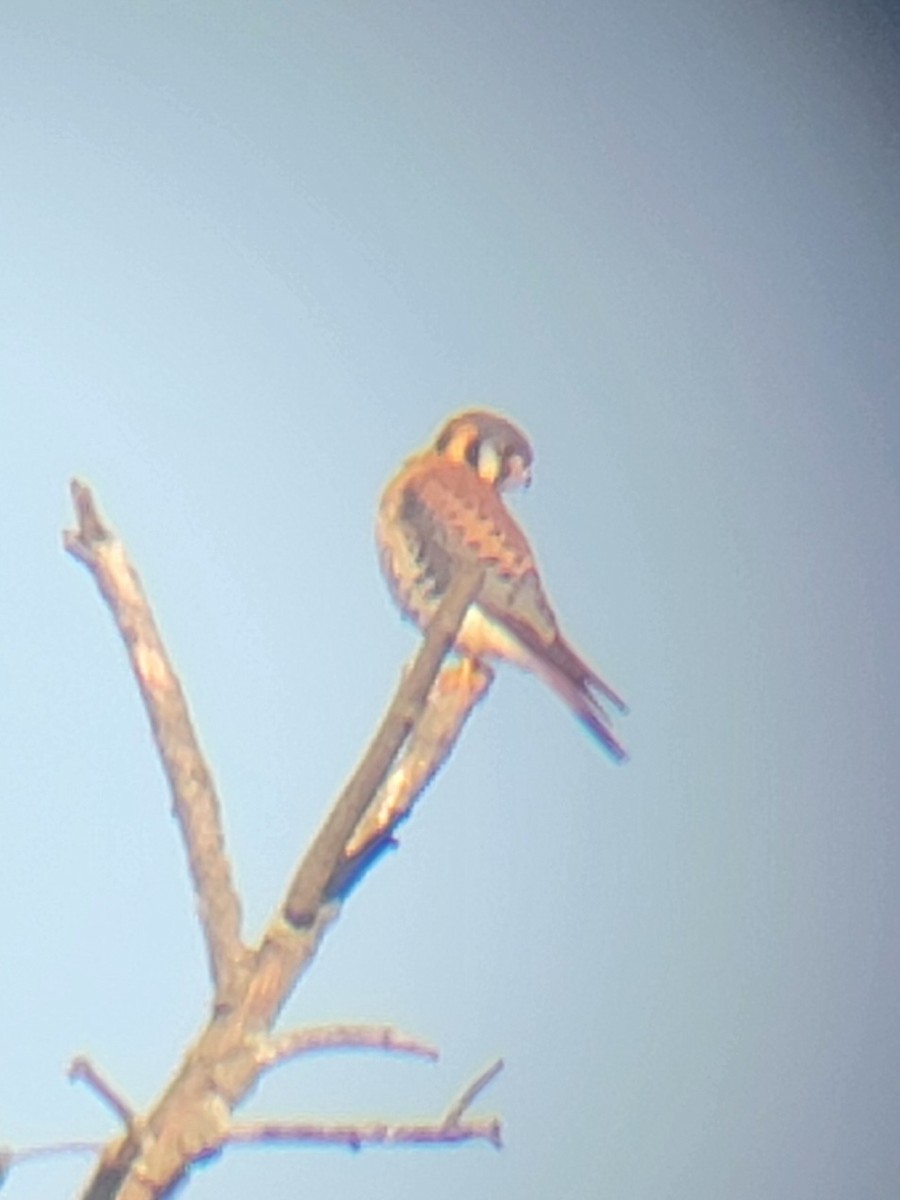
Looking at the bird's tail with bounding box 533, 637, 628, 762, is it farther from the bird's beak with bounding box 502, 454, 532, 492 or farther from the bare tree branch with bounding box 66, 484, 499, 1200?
the bare tree branch with bounding box 66, 484, 499, 1200

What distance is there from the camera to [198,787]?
915 mm

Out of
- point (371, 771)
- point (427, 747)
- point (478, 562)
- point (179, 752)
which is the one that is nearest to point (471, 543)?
point (478, 562)

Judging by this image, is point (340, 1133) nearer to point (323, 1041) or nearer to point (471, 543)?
point (323, 1041)

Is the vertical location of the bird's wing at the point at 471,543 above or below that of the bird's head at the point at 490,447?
below

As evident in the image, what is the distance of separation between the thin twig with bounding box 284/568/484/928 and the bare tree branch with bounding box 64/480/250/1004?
6 cm

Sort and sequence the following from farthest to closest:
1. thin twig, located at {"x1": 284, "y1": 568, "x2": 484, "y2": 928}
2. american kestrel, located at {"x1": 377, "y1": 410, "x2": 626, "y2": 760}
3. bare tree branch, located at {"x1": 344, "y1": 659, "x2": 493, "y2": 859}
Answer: american kestrel, located at {"x1": 377, "y1": 410, "x2": 626, "y2": 760} < bare tree branch, located at {"x1": 344, "y1": 659, "x2": 493, "y2": 859} < thin twig, located at {"x1": 284, "y1": 568, "x2": 484, "y2": 928}

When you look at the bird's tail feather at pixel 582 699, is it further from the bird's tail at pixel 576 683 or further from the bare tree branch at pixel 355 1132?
the bare tree branch at pixel 355 1132

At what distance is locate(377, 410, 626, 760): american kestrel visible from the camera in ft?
4.21

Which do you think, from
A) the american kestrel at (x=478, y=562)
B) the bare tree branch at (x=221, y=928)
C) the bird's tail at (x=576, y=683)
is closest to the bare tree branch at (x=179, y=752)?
the bare tree branch at (x=221, y=928)

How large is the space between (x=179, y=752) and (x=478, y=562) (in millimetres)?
458

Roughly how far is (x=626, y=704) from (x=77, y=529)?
54 centimetres

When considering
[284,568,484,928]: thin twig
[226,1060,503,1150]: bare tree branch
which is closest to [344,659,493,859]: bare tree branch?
[284,568,484,928]: thin twig

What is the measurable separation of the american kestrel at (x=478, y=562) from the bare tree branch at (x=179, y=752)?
0.33 m

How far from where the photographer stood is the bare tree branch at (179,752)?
878 mm
